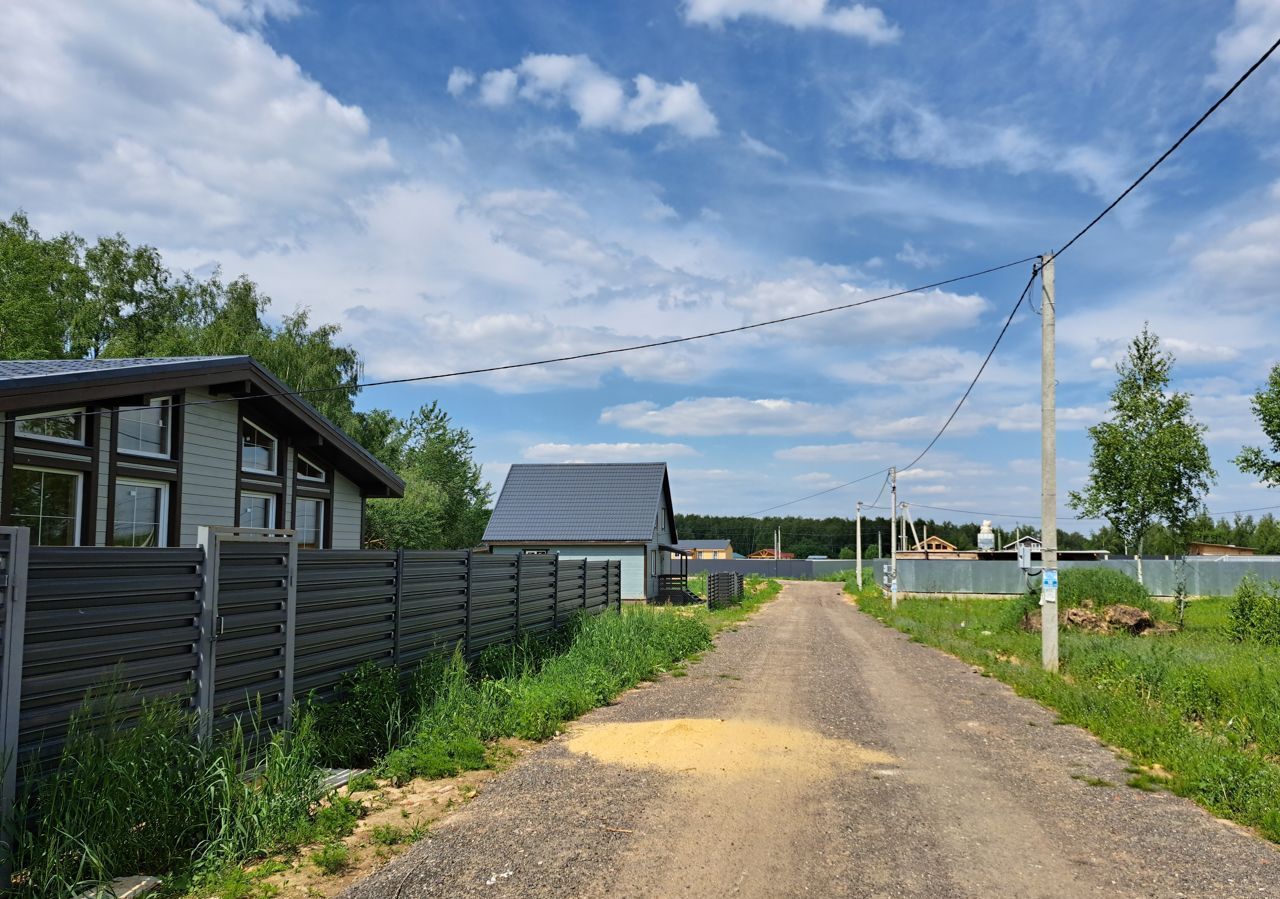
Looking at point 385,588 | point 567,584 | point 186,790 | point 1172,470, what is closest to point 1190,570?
point 1172,470

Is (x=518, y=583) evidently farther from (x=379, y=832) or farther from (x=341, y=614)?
(x=379, y=832)

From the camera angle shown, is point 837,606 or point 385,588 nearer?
point 385,588

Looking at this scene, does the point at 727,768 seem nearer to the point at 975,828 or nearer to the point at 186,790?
the point at 975,828

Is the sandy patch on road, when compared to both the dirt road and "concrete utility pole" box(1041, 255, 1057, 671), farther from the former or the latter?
"concrete utility pole" box(1041, 255, 1057, 671)

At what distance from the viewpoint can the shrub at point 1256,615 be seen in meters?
16.4

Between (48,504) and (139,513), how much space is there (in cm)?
119

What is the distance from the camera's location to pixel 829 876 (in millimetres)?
4746

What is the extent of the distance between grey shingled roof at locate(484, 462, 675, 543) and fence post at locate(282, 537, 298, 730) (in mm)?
27191

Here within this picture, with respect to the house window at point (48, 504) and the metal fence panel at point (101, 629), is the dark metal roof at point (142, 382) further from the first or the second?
the metal fence panel at point (101, 629)

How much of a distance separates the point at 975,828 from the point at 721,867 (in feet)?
6.22

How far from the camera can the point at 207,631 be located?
18.6ft

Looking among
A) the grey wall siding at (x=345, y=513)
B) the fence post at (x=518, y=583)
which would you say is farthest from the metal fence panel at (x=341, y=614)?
the grey wall siding at (x=345, y=513)

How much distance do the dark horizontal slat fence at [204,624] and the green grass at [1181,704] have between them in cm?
670

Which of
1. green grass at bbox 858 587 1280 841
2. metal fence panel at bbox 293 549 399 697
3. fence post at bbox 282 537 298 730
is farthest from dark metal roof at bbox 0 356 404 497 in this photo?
green grass at bbox 858 587 1280 841
